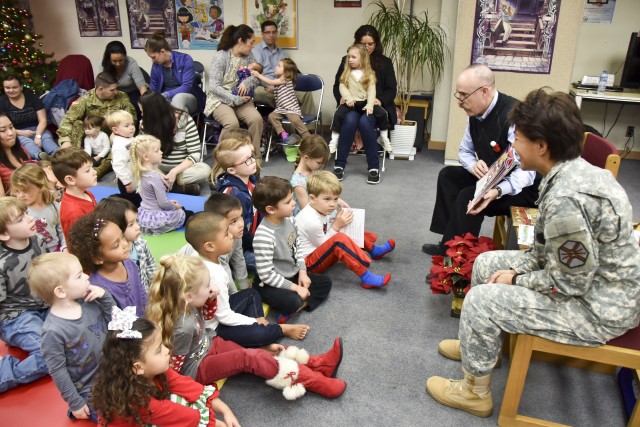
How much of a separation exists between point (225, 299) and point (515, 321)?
121cm

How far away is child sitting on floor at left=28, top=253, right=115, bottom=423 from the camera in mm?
1686

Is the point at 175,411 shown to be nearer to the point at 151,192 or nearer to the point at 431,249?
the point at 151,192

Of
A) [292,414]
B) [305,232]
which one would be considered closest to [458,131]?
[305,232]

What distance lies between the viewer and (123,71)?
5270 mm

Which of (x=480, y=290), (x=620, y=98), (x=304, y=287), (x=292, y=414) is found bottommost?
(x=292, y=414)

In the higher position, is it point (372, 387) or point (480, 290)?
point (480, 290)

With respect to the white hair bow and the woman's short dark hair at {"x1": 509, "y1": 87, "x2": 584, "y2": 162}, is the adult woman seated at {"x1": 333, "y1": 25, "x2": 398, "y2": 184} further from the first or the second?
the white hair bow

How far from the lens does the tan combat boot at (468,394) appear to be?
205cm

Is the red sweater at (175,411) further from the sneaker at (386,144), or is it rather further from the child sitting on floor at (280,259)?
the sneaker at (386,144)

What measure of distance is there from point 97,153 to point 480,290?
13.5ft

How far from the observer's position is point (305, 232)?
9.71 ft

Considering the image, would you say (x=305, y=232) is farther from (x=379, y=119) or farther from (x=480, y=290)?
(x=379, y=119)

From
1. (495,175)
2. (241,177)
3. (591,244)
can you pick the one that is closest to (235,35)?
(241,177)

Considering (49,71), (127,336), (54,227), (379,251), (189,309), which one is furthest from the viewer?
(49,71)
